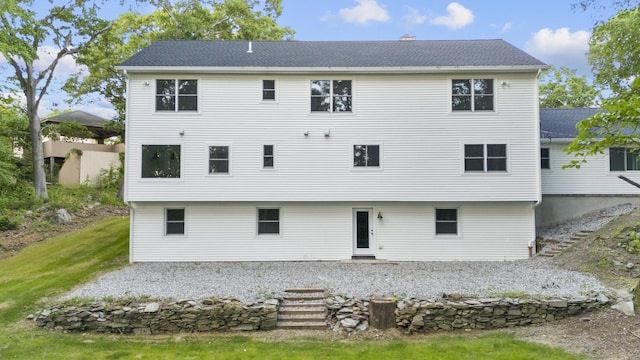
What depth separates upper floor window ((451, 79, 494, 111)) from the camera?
13.8 m

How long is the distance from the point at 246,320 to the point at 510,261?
31.6 feet

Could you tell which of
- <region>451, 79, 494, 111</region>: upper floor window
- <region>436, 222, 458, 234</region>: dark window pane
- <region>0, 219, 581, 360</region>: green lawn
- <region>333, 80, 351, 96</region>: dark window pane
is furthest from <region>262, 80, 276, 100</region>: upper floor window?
<region>0, 219, 581, 360</region>: green lawn

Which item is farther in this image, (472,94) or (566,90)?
(566,90)

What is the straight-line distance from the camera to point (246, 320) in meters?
8.96

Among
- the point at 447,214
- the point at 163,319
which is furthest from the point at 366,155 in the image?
the point at 163,319

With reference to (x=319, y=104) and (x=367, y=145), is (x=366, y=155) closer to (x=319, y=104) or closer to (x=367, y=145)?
(x=367, y=145)

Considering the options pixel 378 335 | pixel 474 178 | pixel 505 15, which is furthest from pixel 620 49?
pixel 378 335

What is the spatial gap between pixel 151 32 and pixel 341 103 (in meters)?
15.5

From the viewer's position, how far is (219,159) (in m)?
13.7

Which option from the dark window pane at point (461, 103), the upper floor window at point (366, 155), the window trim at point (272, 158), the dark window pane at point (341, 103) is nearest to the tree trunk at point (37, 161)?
the window trim at point (272, 158)

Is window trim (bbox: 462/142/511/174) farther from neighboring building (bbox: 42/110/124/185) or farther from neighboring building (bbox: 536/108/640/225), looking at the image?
neighboring building (bbox: 42/110/124/185)

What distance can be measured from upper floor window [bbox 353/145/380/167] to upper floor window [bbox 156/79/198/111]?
5904 millimetres

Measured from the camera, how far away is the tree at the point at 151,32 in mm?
22466

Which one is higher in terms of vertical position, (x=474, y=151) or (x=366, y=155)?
(x=474, y=151)
